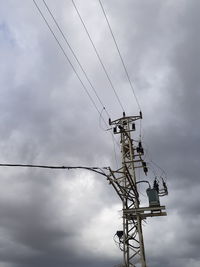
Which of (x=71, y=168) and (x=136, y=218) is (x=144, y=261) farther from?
(x=71, y=168)

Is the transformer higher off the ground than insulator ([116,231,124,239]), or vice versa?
the transformer

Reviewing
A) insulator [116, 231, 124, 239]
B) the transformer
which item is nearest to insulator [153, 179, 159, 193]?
the transformer

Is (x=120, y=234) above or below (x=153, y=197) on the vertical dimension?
below

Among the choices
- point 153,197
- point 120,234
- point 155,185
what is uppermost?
point 155,185

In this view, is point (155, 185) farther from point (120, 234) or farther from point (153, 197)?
point (120, 234)

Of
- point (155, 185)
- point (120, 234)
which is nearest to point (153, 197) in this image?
point (155, 185)

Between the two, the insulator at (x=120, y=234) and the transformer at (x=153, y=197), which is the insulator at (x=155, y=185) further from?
the insulator at (x=120, y=234)

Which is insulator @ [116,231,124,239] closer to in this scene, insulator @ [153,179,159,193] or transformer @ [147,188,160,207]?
transformer @ [147,188,160,207]

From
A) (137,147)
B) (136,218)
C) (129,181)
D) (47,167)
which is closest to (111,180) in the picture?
(129,181)

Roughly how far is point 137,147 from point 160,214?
4.72m

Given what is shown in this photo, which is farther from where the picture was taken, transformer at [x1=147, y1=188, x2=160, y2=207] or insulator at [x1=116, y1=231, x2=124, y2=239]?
transformer at [x1=147, y1=188, x2=160, y2=207]

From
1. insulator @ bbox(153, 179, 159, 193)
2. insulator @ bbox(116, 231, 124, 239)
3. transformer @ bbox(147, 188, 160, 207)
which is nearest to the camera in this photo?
insulator @ bbox(116, 231, 124, 239)

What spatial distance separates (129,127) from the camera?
23.2 metres

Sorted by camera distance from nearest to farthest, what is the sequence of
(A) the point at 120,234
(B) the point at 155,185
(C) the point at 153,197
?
(A) the point at 120,234 < (C) the point at 153,197 < (B) the point at 155,185
